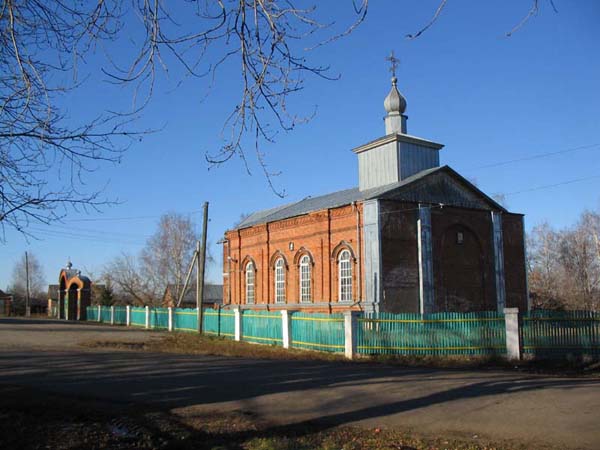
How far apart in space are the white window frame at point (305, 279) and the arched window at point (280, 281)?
1.73m

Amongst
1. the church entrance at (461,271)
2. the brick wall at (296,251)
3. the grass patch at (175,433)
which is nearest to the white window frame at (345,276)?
the brick wall at (296,251)

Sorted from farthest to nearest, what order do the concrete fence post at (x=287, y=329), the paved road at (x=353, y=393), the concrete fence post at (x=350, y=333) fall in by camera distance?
the concrete fence post at (x=287, y=329)
the concrete fence post at (x=350, y=333)
the paved road at (x=353, y=393)

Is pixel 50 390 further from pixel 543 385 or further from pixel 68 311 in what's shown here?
pixel 68 311

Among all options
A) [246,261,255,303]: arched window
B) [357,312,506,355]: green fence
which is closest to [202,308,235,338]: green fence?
[246,261,255,303]: arched window

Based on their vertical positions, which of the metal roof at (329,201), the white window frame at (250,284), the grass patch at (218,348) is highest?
the metal roof at (329,201)

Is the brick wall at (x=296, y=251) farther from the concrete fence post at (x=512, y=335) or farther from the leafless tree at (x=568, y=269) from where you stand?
the leafless tree at (x=568, y=269)

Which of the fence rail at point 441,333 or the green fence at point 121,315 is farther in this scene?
the green fence at point 121,315

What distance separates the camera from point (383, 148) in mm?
28484

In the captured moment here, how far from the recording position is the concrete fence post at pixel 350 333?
18.7m

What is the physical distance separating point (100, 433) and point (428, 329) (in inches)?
498

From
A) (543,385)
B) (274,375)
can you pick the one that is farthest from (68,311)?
(543,385)

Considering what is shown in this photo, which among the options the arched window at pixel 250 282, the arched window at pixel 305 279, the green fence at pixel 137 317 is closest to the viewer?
the arched window at pixel 305 279

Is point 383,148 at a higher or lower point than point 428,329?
higher

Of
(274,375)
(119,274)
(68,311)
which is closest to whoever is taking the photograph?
(274,375)
